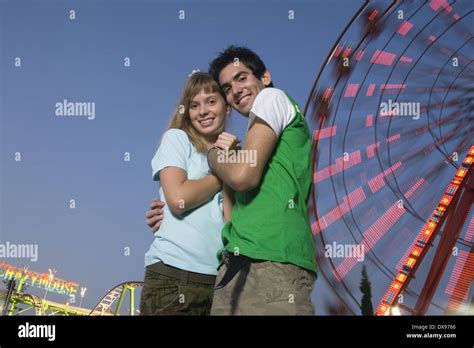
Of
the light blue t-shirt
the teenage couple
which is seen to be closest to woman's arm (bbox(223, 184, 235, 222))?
the teenage couple

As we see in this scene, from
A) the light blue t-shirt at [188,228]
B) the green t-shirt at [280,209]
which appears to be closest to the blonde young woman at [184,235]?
the light blue t-shirt at [188,228]

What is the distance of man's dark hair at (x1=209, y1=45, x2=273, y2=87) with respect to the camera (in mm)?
1947

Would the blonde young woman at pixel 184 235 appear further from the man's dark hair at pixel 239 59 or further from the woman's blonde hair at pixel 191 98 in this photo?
the man's dark hair at pixel 239 59

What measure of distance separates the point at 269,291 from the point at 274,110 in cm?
49

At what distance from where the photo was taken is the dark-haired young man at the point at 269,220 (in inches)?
60.9

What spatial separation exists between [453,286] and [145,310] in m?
2.70

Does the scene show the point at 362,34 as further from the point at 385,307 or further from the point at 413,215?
the point at 385,307

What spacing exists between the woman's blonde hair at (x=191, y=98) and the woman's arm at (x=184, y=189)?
17 centimetres

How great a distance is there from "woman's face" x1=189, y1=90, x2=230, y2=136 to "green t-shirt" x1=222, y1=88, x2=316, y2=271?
1.39 feet

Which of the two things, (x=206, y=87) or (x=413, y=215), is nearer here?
(x=206, y=87)

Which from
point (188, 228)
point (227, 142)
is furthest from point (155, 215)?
point (227, 142)

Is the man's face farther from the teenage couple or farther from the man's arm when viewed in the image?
the man's arm
